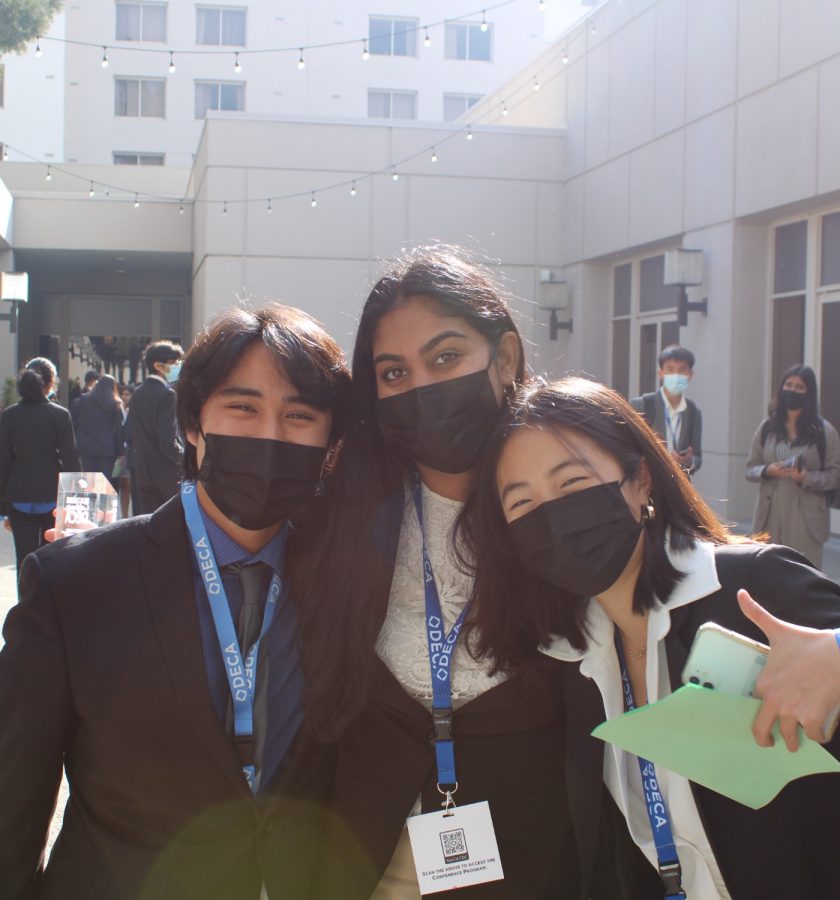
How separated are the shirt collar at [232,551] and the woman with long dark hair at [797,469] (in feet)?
16.1

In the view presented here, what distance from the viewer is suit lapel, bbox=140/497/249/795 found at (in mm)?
1633

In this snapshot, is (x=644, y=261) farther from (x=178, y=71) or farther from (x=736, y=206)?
(x=178, y=71)

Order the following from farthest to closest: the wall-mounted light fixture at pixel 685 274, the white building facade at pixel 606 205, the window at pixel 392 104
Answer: the window at pixel 392 104, the wall-mounted light fixture at pixel 685 274, the white building facade at pixel 606 205

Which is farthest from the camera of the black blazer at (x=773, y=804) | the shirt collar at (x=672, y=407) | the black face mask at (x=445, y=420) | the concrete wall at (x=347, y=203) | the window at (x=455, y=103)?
the window at (x=455, y=103)

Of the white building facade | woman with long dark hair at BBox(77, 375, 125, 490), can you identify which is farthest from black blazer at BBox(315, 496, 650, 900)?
woman with long dark hair at BBox(77, 375, 125, 490)

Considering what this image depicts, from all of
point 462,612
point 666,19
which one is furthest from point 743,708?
point 666,19

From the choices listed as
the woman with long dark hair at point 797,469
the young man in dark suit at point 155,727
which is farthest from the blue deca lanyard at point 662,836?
the woman with long dark hair at point 797,469

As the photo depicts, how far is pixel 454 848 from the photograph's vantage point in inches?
70.1

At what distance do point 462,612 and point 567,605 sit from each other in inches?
7.9

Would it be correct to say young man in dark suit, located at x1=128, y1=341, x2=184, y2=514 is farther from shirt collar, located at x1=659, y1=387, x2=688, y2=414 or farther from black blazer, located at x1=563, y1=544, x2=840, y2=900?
black blazer, located at x1=563, y1=544, x2=840, y2=900

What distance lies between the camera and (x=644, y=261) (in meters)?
13.5

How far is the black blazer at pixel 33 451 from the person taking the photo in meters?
6.74

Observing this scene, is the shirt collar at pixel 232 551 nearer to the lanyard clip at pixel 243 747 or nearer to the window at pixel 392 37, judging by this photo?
the lanyard clip at pixel 243 747

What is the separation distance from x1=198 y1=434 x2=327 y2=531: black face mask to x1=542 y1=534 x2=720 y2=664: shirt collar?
562mm
